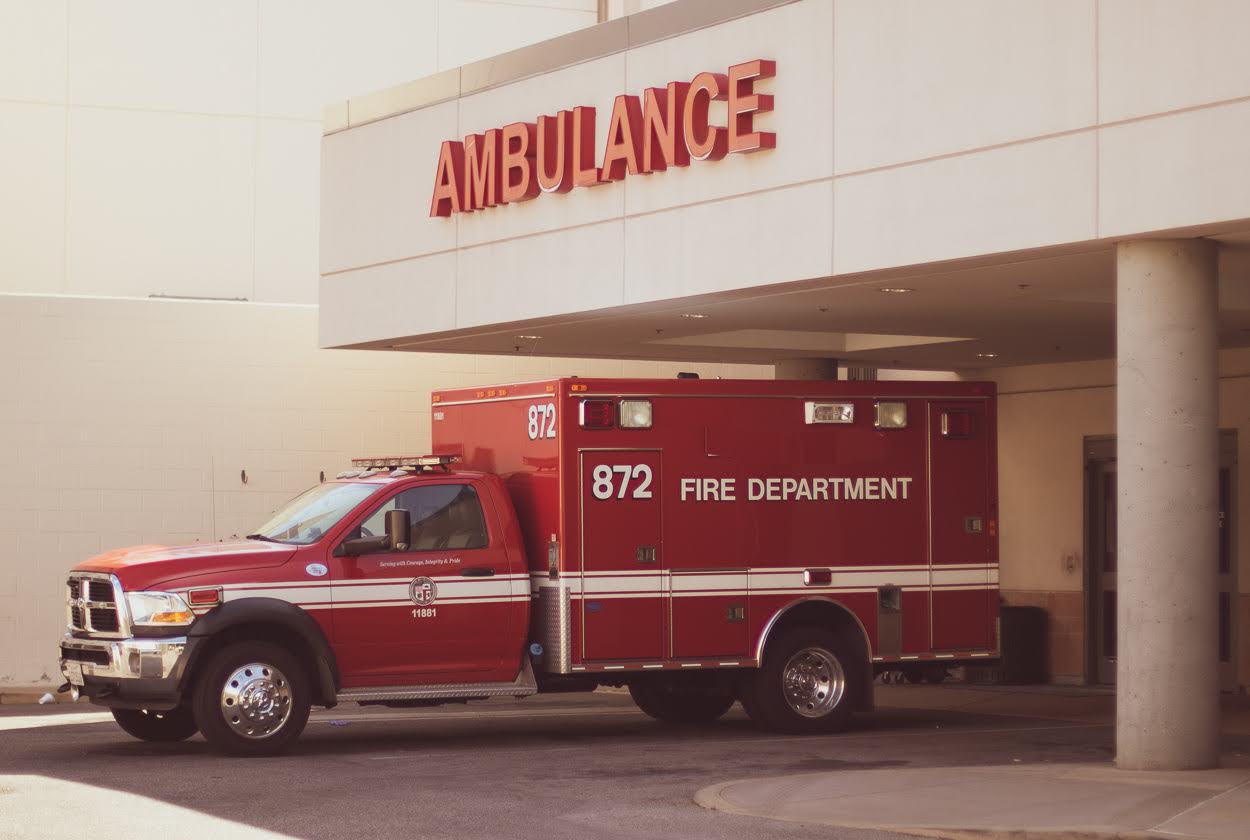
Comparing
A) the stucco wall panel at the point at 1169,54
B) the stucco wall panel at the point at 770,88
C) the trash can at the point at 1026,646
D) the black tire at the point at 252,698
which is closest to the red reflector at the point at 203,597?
the black tire at the point at 252,698

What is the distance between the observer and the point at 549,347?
21.0 metres

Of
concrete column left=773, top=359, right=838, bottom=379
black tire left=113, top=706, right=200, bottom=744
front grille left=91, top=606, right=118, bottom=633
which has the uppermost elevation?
concrete column left=773, top=359, right=838, bottom=379

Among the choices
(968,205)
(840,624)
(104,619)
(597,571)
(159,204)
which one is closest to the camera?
(968,205)

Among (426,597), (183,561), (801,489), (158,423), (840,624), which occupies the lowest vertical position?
(840,624)

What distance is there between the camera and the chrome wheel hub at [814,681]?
642 inches

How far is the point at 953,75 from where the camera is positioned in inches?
548

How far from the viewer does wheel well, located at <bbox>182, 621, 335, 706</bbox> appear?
46.6 ft

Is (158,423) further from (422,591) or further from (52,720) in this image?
(422,591)

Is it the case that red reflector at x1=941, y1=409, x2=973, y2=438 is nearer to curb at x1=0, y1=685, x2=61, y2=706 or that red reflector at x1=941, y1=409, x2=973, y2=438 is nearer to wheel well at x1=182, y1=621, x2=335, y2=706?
wheel well at x1=182, y1=621, x2=335, y2=706

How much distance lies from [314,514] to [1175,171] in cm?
701

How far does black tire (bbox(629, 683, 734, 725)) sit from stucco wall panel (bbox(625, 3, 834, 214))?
14.4 feet

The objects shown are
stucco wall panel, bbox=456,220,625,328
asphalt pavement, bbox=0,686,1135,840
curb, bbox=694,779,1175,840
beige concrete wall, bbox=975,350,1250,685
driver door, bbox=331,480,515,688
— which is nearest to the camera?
curb, bbox=694,779,1175,840

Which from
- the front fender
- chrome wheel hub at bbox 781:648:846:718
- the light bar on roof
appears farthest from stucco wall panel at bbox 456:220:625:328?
the front fender

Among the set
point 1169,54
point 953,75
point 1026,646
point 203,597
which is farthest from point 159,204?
point 1169,54
